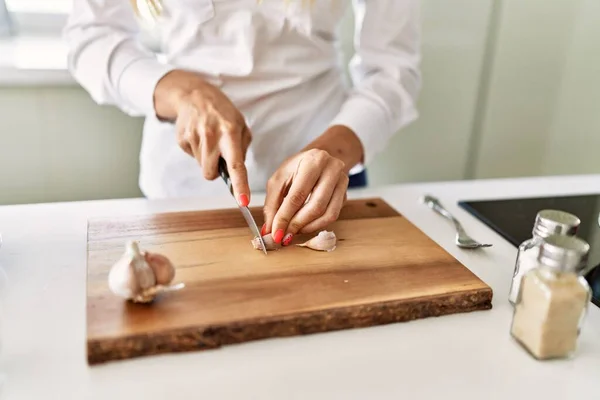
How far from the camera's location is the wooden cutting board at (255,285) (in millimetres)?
482

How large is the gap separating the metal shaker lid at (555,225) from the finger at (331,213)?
23 cm

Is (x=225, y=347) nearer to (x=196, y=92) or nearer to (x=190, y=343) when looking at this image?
(x=190, y=343)

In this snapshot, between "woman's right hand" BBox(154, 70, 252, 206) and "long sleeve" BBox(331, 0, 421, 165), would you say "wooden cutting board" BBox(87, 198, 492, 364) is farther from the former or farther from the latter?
"long sleeve" BBox(331, 0, 421, 165)

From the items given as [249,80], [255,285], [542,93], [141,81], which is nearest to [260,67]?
[249,80]

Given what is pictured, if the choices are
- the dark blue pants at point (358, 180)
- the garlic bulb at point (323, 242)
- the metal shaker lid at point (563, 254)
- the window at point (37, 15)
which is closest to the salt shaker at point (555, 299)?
the metal shaker lid at point (563, 254)

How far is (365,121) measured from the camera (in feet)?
2.84

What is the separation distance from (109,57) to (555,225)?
0.66 metres

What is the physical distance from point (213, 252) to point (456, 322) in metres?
0.26

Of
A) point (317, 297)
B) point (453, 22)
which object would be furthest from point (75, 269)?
point (453, 22)

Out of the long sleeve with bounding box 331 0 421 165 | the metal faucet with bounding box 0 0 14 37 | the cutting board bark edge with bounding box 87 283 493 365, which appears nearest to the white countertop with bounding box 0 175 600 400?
the cutting board bark edge with bounding box 87 283 493 365

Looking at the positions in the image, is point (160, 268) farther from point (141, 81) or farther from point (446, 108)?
point (446, 108)

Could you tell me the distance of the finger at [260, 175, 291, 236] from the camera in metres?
0.68

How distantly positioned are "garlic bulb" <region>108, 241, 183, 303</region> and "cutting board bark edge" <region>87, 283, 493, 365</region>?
0.15 feet

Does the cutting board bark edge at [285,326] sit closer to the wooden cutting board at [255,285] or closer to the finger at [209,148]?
the wooden cutting board at [255,285]
